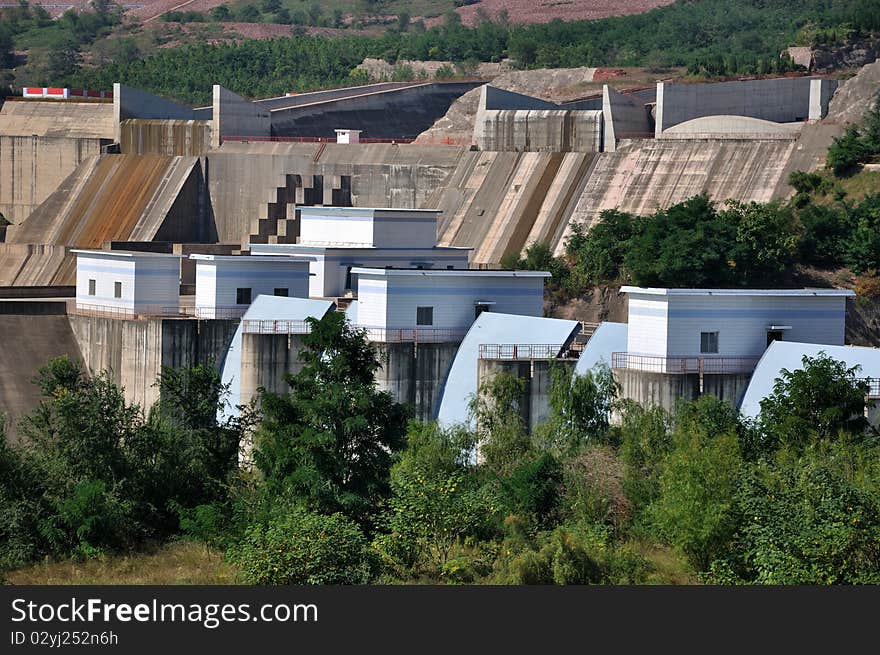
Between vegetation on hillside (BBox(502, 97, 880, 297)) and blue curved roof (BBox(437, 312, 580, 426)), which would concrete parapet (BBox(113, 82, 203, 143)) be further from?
blue curved roof (BBox(437, 312, 580, 426))

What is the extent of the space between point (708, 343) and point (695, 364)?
628mm

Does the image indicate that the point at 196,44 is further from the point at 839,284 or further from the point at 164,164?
the point at 839,284

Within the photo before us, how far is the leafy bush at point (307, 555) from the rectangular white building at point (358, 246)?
79.4 feet

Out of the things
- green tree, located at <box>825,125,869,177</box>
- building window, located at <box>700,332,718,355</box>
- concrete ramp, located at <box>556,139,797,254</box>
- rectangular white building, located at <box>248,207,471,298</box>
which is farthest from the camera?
concrete ramp, located at <box>556,139,797,254</box>

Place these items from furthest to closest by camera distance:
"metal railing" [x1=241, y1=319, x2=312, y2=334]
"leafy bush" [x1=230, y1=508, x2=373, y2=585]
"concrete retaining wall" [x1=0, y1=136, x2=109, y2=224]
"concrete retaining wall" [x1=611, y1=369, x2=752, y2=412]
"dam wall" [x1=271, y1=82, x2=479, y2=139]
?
"concrete retaining wall" [x1=0, y1=136, x2=109, y2=224], "dam wall" [x1=271, y1=82, x2=479, y2=139], "metal railing" [x1=241, y1=319, x2=312, y2=334], "concrete retaining wall" [x1=611, y1=369, x2=752, y2=412], "leafy bush" [x1=230, y1=508, x2=373, y2=585]

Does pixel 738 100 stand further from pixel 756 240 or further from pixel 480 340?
pixel 480 340

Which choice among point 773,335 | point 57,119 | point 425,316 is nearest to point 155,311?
point 425,316

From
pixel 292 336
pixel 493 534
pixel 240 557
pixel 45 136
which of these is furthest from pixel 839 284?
pixel 45 136

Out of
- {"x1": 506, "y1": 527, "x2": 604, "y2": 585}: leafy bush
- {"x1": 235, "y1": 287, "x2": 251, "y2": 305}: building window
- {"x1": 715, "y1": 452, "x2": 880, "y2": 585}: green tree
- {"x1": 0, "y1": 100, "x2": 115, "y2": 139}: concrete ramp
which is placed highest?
{"x1": 0, "y1": 100, "x2": 115, "y2": 139}: concrete ramp

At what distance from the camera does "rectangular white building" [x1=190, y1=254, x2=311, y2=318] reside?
53.9 m

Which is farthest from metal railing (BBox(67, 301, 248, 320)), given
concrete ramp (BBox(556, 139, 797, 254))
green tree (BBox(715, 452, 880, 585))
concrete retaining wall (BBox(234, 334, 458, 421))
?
green tree (BBox(715, 452, 880, 585))

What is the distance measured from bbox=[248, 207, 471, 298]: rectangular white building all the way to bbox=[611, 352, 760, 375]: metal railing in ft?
57.8

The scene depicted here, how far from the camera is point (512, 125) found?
80.4 m

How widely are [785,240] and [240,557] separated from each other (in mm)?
32754
